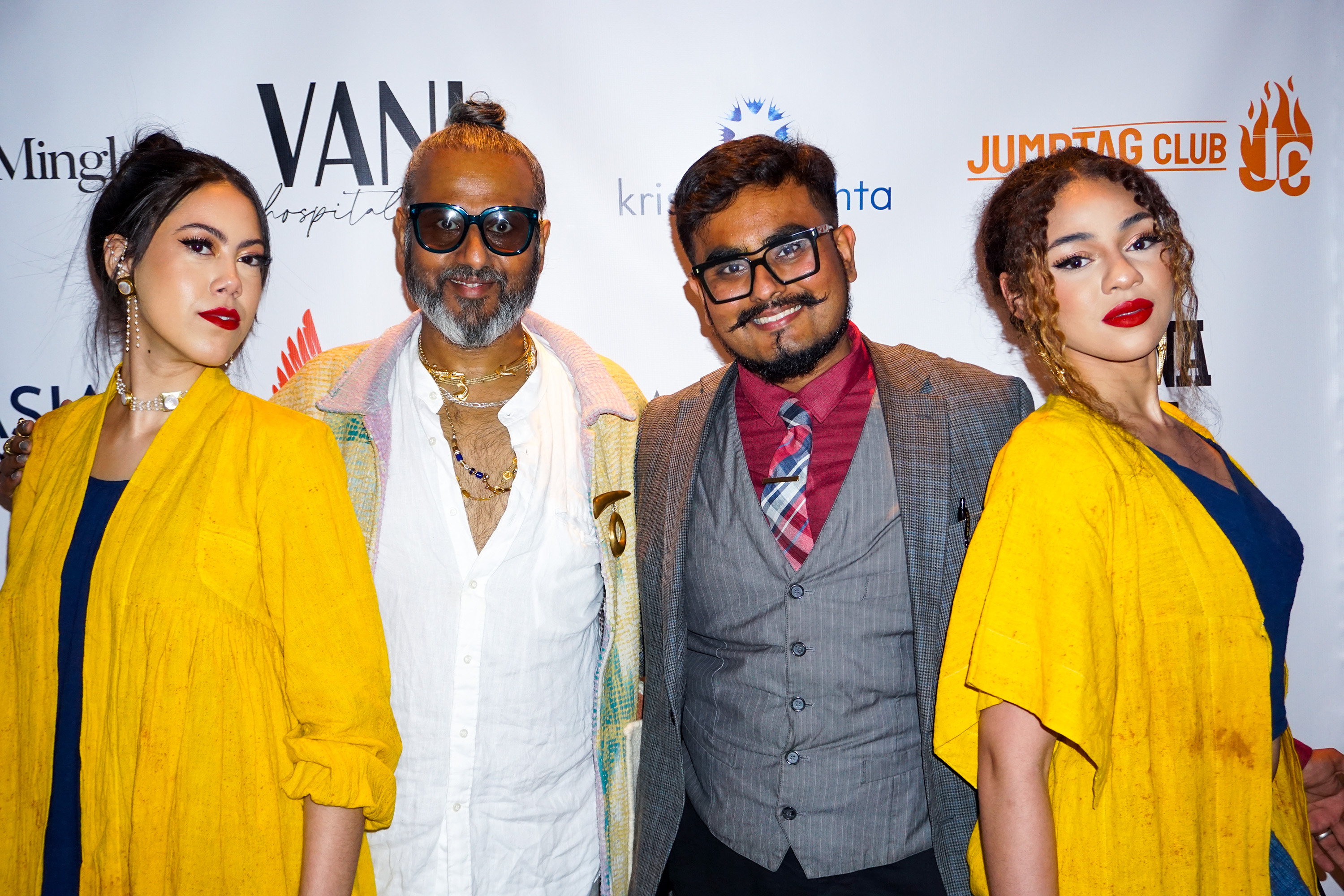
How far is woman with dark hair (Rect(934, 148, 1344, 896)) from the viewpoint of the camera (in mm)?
1259

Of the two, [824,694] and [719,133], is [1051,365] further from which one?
[719,133]

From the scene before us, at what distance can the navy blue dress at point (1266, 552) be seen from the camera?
4.46 feet

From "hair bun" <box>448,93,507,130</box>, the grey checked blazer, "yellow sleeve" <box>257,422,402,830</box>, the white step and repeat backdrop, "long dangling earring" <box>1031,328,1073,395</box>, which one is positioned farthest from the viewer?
the white step and repeat backdrop

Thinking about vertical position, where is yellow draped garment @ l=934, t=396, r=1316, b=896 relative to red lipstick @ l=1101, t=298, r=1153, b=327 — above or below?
below

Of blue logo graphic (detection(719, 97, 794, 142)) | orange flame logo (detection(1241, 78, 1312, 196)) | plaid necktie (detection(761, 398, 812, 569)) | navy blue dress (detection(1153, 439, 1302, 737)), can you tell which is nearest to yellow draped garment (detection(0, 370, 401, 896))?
plaid necktie (detection(761, 398, 812, 569))

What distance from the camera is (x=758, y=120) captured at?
2.54m

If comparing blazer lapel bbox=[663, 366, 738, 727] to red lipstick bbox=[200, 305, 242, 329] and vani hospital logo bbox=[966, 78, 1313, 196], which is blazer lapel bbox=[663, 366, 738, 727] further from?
vani hospital logo bbox=[966, 78, 1313, 196]

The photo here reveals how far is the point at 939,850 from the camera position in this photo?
1601 mm

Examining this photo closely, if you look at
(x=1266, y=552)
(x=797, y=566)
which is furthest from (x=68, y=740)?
(x=1266, y=552)

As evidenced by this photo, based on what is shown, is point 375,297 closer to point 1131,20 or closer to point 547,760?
point 547,760

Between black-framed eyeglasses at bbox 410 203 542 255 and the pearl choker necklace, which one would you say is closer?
the pearl choker necklace

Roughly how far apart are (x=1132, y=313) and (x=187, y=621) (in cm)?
163

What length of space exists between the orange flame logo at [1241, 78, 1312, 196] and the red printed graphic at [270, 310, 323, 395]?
287cm

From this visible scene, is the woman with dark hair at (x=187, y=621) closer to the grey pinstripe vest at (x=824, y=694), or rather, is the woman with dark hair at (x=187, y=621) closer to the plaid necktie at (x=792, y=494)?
the grey pinstripe vest at (x=824, y=694)
